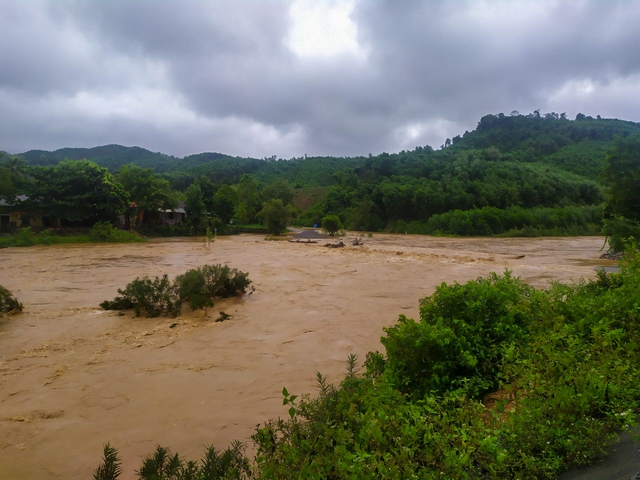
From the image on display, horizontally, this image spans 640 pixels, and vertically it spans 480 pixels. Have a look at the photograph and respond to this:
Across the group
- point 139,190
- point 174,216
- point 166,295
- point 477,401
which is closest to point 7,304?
point 166,295

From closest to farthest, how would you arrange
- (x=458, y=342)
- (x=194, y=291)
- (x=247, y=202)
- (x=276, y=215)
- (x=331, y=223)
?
(x=458, y=342)
(x=194, y=291)
(x=331, y=223)
(x=276, y=215)
(x=247, y=202)

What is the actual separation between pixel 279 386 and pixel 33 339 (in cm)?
543

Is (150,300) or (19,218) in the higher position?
(19,218)

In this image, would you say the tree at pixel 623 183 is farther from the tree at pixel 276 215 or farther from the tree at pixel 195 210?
the tree at pixel 195 210

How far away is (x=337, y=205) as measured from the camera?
73062 mm

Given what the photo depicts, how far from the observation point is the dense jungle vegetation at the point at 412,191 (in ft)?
109

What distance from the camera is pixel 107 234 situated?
3369 cm

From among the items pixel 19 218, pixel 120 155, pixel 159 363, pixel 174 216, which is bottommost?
pixel 159 363

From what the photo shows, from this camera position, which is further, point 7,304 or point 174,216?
point 174,216

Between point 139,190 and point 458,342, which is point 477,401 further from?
point 139,190

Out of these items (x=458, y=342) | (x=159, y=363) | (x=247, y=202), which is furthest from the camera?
(x=247, y=202)

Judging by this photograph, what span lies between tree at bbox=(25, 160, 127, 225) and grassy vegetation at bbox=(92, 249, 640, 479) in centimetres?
3539

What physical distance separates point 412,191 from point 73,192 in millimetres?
43758

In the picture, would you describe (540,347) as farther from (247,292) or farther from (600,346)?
(247,292)
